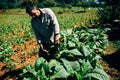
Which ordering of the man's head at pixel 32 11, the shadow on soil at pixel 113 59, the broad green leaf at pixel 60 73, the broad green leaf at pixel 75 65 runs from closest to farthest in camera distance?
1. the broad green leaf at pixel 60 73
2. the man's head at pixel 32 11
3. the broad green leaf at pixel 75 65
4. the shadow on soil at pixel 113 59

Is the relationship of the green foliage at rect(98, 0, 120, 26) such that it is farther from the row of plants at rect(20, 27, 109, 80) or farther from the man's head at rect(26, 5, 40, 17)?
the man's head at rect(26, 5, 40, 17)

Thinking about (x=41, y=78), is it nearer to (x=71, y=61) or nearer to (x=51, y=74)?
(x=51, y=74)

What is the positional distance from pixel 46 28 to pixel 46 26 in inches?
2.2

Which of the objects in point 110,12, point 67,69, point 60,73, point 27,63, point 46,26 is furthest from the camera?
point 110,12

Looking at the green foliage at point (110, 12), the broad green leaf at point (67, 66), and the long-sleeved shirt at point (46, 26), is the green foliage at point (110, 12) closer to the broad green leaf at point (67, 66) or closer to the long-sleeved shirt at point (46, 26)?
the long-sleeved shirt at point (46, 26)

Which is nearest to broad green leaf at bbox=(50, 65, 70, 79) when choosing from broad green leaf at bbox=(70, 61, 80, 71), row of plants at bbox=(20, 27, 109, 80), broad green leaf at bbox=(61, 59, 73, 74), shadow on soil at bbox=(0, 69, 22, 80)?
row of plants at bbox=(20, 27, 109, 80)

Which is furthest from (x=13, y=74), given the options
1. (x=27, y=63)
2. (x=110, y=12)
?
(x=110, y=12)

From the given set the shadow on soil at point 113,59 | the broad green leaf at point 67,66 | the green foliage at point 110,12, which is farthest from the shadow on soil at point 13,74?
the green foliage at point 110,12

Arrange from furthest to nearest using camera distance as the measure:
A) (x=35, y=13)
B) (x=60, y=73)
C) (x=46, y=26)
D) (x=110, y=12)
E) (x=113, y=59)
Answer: (x=110, y=12), (x=113, y=59), (x=46, y=26), (x=35, y=13), (x=60, y=73)

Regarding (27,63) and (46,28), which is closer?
(46,28)

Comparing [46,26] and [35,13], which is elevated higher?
[35,13]

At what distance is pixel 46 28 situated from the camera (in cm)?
526

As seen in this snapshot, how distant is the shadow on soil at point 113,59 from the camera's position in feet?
22.4

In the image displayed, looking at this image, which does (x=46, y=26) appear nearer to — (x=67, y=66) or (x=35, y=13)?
(x=35, y=13)
